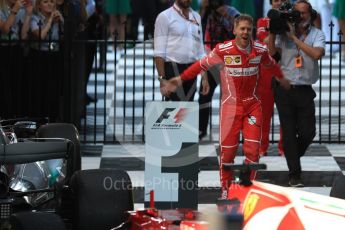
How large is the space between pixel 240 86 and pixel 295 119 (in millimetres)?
1216

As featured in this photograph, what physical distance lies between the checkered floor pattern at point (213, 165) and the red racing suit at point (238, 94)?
539 millimetres

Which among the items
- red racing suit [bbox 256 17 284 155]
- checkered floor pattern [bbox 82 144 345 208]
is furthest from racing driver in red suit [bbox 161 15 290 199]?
red racing suit [bbox 256 17 284 155]

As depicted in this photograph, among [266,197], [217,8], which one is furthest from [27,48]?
[266,197]

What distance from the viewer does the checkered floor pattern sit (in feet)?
36.6

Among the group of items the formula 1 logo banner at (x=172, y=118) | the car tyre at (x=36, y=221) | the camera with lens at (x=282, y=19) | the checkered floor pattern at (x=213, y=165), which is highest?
the camera with lens at (x=282, y=19)

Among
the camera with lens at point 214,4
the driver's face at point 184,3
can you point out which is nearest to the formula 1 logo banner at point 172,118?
the driver's face at point 184,3

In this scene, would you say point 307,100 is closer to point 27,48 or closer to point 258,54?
point 258,54

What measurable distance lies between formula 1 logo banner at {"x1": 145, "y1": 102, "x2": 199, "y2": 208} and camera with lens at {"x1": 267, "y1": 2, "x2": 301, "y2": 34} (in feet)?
6.30

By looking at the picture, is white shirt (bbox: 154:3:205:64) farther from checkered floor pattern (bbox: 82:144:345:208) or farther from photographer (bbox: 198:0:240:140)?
checkered floor pattern (bbox: 82:144:345:208)

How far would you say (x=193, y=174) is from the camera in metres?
9.62

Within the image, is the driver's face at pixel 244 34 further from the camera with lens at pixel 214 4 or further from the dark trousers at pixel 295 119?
the camera with lens at pixel 214 4

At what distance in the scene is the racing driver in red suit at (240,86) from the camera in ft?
33.8

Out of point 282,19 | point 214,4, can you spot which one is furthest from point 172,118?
point 214,4

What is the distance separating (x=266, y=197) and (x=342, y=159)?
254 inches
